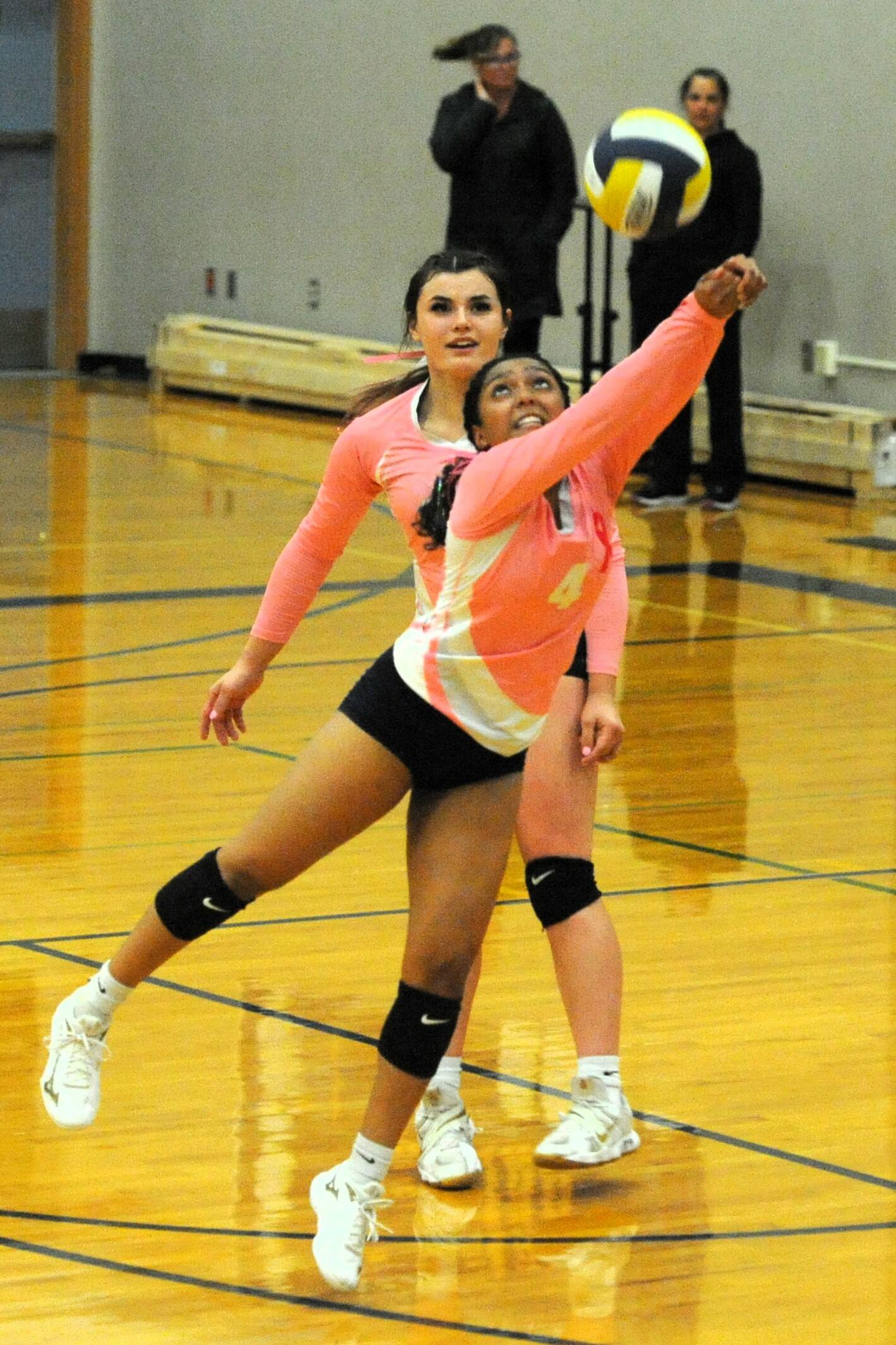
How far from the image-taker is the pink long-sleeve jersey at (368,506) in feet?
11.0

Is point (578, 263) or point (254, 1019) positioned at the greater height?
point (578, 263)

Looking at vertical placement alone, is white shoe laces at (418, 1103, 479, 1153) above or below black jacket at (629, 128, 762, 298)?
below

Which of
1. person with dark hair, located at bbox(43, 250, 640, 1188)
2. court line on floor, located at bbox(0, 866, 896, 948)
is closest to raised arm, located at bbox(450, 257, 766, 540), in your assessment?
person with dark hair, located at bbox(43, 250, 640, 1188)

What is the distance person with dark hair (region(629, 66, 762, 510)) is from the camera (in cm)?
1010

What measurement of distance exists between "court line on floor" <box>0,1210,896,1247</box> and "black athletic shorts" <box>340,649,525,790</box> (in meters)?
0.61

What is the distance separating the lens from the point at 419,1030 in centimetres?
306

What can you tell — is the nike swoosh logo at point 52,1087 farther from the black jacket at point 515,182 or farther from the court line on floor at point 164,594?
the black jacket at point 515,182

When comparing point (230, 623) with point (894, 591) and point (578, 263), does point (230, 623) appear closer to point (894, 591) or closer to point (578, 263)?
point (894, 591)

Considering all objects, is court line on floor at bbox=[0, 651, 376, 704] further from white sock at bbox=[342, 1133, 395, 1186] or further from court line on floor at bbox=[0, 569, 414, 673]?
white sock at bbox=[342, 1133, 395, 1186]

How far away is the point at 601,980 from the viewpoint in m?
3.49

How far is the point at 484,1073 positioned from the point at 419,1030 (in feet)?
2.65

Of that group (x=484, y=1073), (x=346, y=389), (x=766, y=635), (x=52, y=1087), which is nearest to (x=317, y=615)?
(x=766, y=635)

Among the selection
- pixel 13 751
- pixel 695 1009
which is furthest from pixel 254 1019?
pixel 13 751

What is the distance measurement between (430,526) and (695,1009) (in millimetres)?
1266
